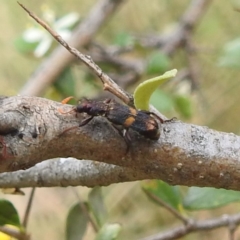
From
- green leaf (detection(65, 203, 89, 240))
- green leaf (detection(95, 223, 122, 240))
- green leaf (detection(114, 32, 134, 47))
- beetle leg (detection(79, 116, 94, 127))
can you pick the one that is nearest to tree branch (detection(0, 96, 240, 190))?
beetle leg (detection(79, 116, 94, 127))

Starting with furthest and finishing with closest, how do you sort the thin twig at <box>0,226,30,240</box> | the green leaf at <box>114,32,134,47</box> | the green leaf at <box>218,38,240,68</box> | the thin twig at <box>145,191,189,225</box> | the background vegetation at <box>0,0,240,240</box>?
the background vegetation at <box>0,0,240,240</box>
the green leaf at <box>114,32,134,47</box>
the green leaf at <box>218,38,240,68</box>
the thin twig at <box>145,191,189,225</box>
the thin twig at <box>0,226,30,240</box>

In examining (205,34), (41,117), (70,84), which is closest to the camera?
(41,117)

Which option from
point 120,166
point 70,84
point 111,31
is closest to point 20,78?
point 111,31

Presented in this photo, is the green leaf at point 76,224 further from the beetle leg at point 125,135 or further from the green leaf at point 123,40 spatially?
the green leaf at point 123,40

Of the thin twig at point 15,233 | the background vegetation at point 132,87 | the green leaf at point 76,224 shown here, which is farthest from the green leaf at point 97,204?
the background vegetation at point 132,87

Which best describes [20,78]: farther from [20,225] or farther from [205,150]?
[205,150]

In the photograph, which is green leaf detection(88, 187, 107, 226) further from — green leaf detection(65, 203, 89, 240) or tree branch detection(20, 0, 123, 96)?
tree branch detection(20, 0, 123, 96)
